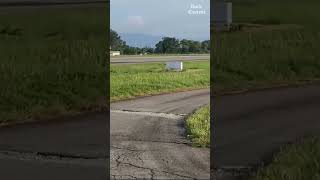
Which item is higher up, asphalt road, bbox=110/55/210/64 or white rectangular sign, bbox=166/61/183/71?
asphalt road, bbox=110/55/210/64

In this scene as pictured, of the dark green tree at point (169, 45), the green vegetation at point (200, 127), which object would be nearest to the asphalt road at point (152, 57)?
the dark green tree at point (169, 45)
